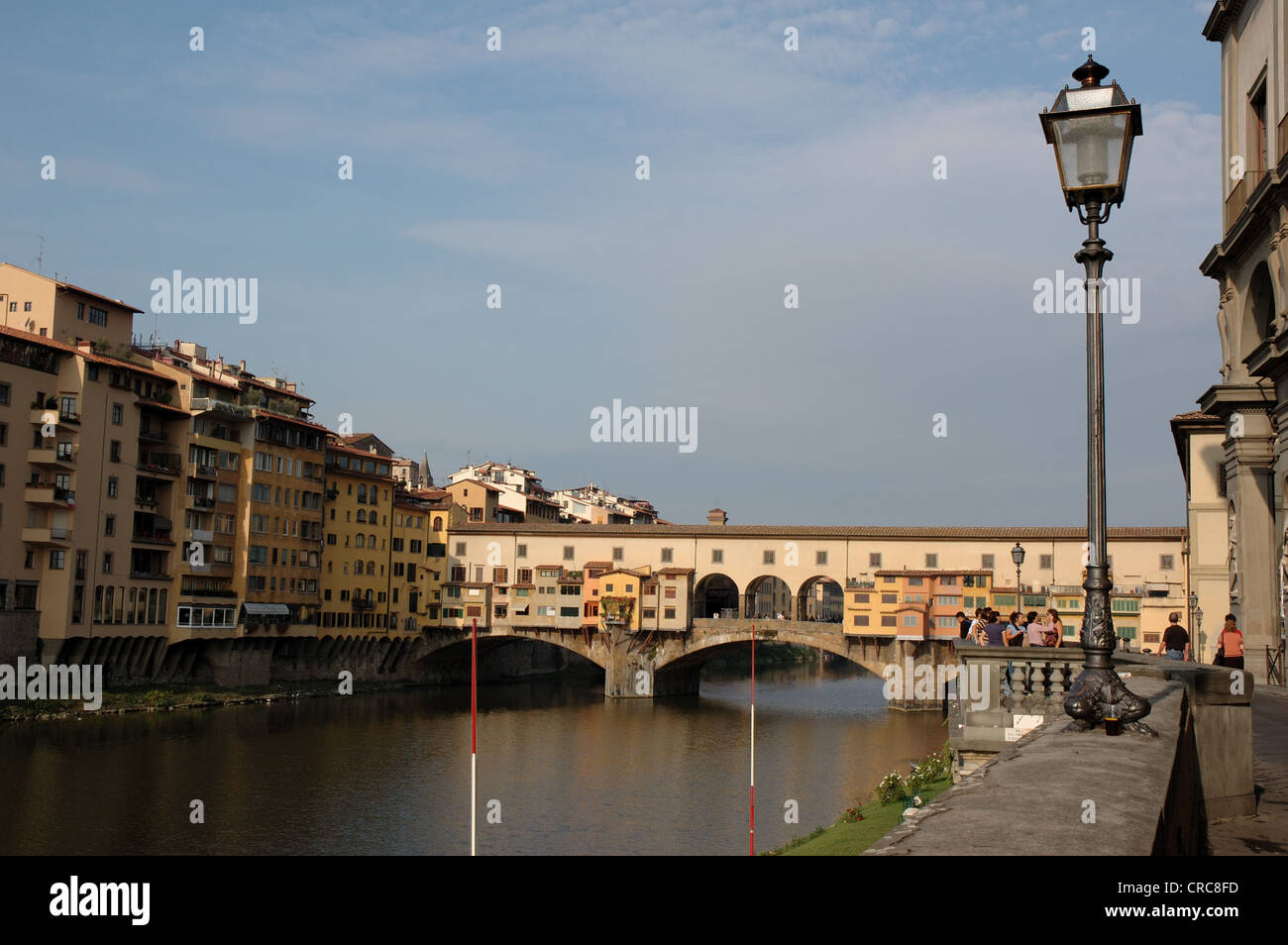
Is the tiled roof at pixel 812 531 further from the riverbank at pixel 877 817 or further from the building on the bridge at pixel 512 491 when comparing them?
the riverbank at pixel 877 817

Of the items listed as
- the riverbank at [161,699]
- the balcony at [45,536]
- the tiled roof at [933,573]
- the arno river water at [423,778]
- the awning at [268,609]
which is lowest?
the arno river water at [423,778]

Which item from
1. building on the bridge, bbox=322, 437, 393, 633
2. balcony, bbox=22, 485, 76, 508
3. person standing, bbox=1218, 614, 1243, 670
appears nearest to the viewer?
person standing, bbox=1218, 614, 1243, 670

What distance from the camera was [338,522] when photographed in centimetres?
7738

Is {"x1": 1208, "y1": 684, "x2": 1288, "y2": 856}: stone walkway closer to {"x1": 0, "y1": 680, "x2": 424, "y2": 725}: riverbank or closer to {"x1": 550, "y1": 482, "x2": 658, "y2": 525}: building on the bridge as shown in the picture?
{"x1": 0, "y1": 680, "x2": 424, "y2": 725}: riverbank

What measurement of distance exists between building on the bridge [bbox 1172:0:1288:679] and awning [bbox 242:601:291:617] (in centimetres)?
5381

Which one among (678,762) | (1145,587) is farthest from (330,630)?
(1145,587)

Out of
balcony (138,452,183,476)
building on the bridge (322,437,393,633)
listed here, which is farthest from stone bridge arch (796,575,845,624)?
balcony (138,452,183,476)

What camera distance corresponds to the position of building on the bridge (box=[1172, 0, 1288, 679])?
935 inches

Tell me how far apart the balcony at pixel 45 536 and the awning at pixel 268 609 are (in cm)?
1377

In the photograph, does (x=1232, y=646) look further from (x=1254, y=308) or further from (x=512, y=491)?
(x=512, y=491)

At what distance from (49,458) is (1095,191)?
2122 inches

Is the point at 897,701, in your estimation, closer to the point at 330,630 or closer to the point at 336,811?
the point at 330,630

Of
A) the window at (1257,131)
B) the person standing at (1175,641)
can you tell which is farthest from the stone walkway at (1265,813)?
the window at (1257,131)

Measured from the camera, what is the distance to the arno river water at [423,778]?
3203 centimetres
